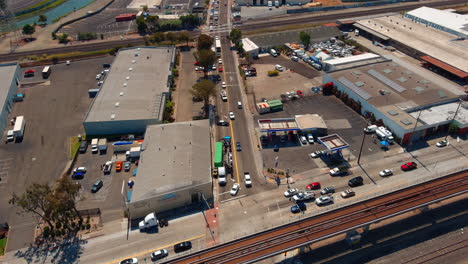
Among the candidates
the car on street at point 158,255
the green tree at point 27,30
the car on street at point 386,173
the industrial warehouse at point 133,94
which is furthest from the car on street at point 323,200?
the green tree at point 27,30

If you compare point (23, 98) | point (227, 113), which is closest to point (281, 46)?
point (227, 113)

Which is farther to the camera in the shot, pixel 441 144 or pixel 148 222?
pixel 441 144

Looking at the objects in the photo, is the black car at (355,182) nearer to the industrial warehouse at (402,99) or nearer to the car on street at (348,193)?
the car on street at (348,193)

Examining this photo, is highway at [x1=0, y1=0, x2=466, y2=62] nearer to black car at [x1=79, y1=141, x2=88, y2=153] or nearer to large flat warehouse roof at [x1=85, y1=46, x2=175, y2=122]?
large flat warehouse roof at [x1=85, y1=46, x2=175, y2=122]

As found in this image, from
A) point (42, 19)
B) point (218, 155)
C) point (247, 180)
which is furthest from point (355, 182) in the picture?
point (42, 19)

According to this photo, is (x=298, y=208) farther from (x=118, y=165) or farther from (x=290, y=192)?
(x=118, y=165)

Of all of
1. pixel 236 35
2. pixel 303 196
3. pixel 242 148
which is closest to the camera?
pixel 303 196

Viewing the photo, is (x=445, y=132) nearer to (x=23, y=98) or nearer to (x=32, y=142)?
(x=32, y=142)
